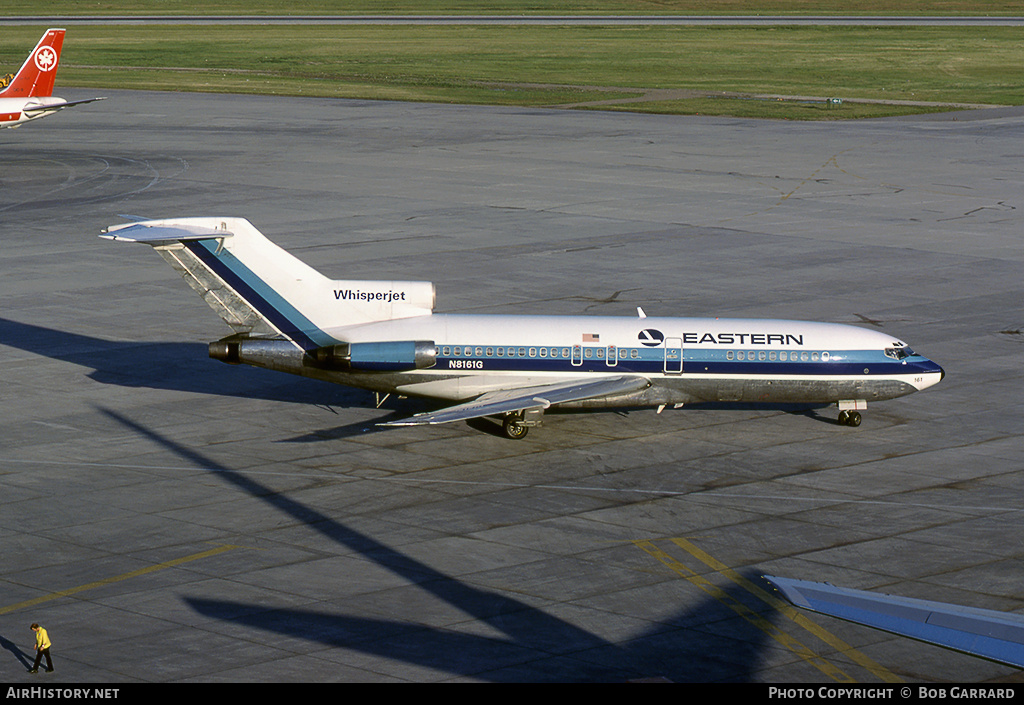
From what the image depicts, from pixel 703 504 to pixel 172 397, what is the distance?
58.0 feet

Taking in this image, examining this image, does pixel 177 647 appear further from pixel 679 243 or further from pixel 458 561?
pixel 679 243

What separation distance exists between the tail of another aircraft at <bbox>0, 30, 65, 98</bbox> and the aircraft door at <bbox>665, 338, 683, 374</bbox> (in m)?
64.0

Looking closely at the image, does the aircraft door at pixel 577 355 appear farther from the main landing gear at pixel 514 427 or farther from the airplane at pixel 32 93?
the airplane at pixel 32 93

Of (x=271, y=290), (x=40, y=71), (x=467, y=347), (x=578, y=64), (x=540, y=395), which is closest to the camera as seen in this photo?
(x=540, y=395)

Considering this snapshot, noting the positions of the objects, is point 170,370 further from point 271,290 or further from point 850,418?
point 850,418

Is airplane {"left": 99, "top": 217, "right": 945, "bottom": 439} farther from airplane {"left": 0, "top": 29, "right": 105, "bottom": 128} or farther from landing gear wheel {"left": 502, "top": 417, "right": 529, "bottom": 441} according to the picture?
airplane {"left": 0, "top": 29, "right": 105, "bottom": 128}

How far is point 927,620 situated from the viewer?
13.2 meters

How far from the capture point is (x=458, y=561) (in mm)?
28516

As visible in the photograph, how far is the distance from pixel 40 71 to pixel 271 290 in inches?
2387

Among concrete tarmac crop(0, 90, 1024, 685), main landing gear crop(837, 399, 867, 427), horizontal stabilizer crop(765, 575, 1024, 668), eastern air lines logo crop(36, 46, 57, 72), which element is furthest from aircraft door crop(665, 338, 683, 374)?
eastern air lines logo crop(36, 46, 57, 72)

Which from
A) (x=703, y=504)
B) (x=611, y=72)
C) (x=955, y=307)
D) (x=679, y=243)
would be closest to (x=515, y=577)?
(x=703, y=504)

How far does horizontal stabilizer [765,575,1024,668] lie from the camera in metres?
12.6

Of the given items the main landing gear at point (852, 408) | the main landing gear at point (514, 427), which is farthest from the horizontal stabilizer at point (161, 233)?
the main landing gear at point (852, 408)

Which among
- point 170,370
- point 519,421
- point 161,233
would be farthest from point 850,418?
point 170,370
